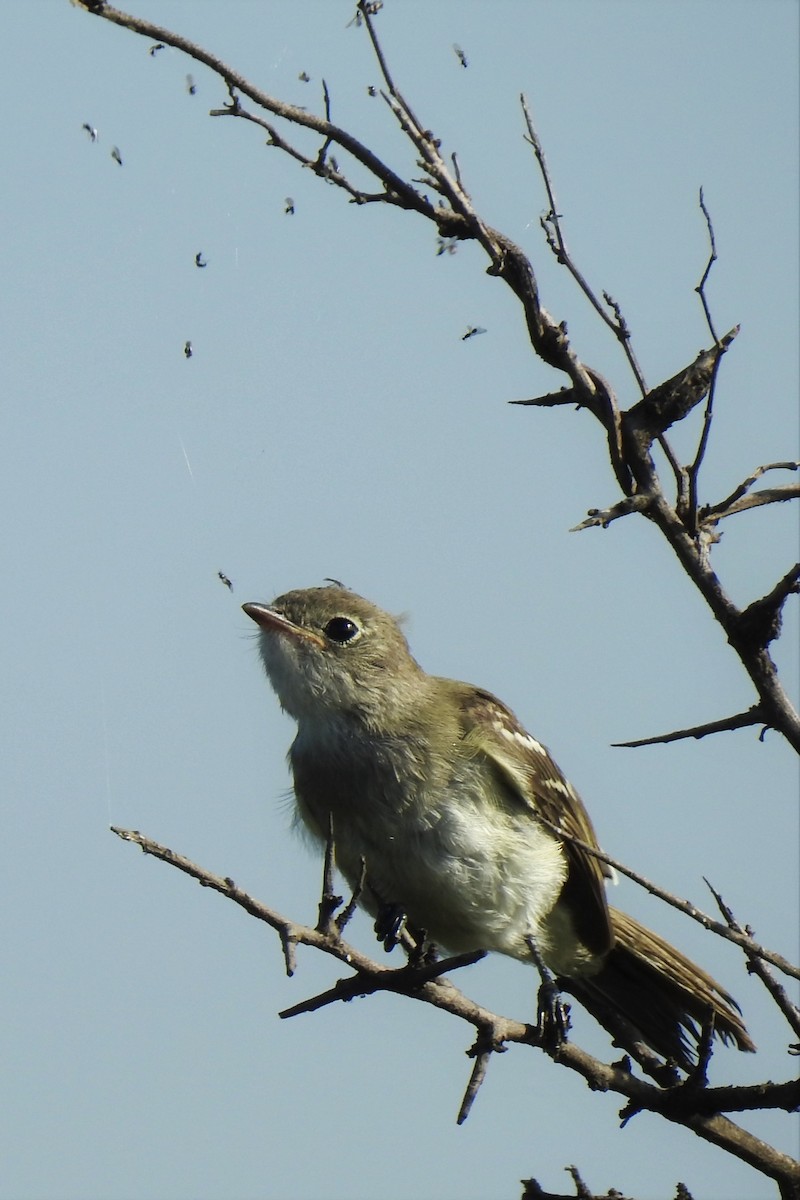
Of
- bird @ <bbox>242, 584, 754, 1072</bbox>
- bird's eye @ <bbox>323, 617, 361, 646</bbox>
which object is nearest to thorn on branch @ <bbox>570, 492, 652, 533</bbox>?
bird @ <bbox>242, 584, 754, 1072</bbox>

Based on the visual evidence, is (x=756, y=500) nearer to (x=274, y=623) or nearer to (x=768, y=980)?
(x=768, y=980)

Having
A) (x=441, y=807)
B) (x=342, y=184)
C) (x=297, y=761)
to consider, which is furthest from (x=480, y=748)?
(x=342, y=184)

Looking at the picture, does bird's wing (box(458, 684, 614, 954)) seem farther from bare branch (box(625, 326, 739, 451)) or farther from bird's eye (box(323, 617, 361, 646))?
bare branch (box(625, 326, 739, 451))

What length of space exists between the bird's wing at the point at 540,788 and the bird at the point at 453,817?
0.01m

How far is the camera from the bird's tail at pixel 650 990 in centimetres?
742

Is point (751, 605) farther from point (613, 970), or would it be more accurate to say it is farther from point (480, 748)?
point (613, 970)

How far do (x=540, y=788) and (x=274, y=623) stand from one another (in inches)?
63.9

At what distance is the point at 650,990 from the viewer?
24.9 ft

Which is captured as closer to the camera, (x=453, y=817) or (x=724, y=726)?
(x=724, y=726)

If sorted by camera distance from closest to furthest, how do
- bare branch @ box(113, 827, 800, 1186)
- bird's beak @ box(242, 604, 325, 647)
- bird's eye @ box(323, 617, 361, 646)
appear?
bare branch @ box(113, 827, 800, 1186)
bird's beak @ box(242, 604, 325, 647)
bird's eye @ box(323, 617, 361, 646)

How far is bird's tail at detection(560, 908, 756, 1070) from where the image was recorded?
742cm

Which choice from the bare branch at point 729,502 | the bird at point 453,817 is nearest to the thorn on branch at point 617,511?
the bare branch at point 729,502

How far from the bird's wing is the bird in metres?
0.01

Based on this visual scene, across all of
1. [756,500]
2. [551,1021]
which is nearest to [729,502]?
[756,500]
